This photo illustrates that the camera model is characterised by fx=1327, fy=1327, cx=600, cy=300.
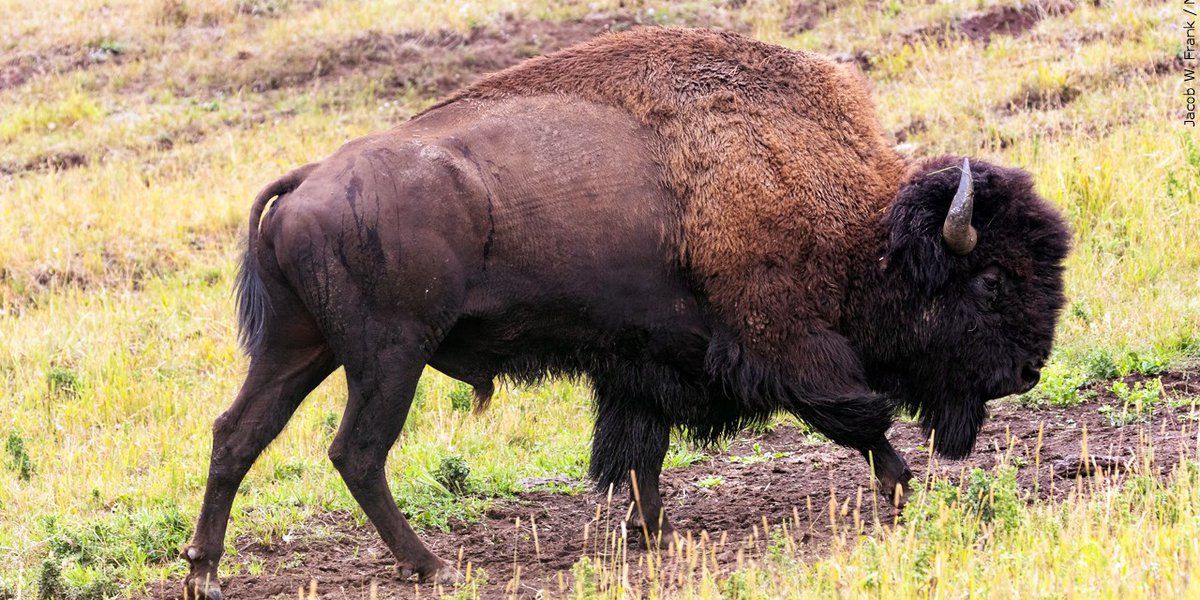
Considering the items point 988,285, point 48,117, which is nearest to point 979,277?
point 988,285

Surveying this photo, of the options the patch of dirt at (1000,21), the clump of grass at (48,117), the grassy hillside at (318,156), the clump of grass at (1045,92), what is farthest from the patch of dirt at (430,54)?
the clump of grass at (1045,92)

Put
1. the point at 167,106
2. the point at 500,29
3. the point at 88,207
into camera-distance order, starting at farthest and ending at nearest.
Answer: the point at 500,29 → the point at 167,106 → the point at 88,207

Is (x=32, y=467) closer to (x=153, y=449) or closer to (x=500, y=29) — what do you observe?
(x=153, y=449)

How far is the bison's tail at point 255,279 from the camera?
201 inches

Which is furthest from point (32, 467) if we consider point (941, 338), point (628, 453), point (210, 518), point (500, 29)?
point (500, 29)

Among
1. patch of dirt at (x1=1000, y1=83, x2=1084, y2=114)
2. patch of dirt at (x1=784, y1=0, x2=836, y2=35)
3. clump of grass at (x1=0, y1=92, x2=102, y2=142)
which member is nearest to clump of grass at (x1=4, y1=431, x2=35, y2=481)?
clump of grass at (x1=0, y1=92, x2=102, y2=142)

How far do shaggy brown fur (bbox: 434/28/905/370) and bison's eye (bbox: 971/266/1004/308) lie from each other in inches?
19.0

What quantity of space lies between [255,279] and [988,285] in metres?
2.95

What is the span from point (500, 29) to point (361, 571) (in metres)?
10.5

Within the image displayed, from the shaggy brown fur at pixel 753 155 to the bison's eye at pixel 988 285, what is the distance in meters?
0.48

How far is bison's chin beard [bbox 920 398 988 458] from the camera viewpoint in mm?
5598

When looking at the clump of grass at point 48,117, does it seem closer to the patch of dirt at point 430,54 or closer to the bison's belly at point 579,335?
the patch of dirt at point 430,54

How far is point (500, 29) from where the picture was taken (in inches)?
595

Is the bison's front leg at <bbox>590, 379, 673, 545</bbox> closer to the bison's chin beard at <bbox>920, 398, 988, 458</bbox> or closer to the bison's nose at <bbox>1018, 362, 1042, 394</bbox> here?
the bison's chin beard at <bbox>920, 398, 988, 458</bbox>
